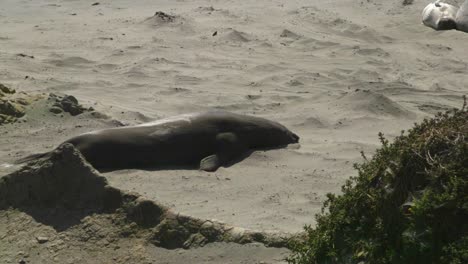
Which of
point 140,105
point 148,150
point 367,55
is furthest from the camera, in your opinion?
point 367,55

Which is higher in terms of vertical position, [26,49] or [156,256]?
[156,256]

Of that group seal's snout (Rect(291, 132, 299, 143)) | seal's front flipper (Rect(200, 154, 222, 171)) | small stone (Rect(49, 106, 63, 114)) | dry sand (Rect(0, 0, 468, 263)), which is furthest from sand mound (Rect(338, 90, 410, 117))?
small stone (Rect(49, 106, 63, 114))

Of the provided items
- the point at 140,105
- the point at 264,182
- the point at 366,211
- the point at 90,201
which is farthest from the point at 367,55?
the point at 366,211

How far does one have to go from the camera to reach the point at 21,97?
7676mm

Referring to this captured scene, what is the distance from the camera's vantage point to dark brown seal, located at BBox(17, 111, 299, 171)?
6414 mm

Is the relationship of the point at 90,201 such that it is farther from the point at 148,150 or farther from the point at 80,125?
the point at 80,125

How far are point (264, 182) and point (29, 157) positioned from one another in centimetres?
172

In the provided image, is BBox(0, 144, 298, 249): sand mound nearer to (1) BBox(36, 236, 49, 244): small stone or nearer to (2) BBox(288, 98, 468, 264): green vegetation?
(1) BBox(36, 236, 49, 244): small stone

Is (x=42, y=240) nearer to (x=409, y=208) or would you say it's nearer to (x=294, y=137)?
(x=409, y=208)

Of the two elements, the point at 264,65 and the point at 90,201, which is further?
the point at 264,65

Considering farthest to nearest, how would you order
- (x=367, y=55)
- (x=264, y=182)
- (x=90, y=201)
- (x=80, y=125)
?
1. (x=367, y=55)
2. (x=80, y=125)
3. (x=264, y=182)
4. (x=90, y=201)

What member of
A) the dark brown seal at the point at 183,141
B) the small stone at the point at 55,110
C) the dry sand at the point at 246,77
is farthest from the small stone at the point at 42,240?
the small stone at the point at 55,110

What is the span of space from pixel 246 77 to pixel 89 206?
4.70 metres

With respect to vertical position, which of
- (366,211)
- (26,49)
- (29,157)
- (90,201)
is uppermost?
(366,211)
